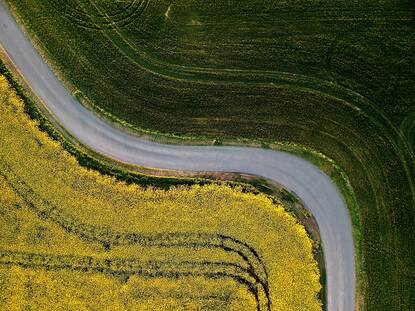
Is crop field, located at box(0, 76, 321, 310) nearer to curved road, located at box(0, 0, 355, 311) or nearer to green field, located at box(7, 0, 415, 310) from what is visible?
curved road, located at box(0, 0, 355, 311)

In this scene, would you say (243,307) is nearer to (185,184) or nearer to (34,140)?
(185,184)

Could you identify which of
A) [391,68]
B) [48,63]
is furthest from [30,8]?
[391,68]

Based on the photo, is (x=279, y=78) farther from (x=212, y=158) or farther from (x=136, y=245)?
(x=136, y=245)

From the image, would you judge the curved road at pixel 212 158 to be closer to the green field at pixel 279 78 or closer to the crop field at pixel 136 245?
the green field at pixel 279 78

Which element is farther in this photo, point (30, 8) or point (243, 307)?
point (30, 8)

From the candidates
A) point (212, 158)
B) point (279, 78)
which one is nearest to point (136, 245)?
point (212, 158)

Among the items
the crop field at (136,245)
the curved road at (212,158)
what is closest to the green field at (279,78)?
the curved road at (212,158)

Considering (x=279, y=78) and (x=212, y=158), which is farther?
(x=212, y=158)
